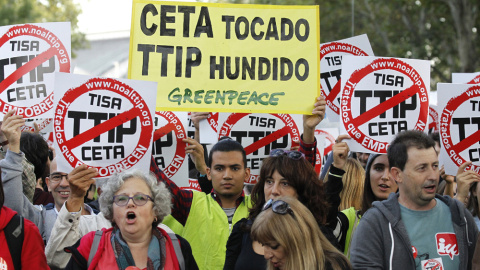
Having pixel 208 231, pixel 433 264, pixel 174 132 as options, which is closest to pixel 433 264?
pixel 433 264

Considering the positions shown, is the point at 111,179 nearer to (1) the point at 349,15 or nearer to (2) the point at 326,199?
(2) the point at 326,199

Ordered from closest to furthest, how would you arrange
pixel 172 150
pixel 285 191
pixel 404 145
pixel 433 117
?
pixel 404 145, pixel 285 191, pixel 172 150, pixel 433 117

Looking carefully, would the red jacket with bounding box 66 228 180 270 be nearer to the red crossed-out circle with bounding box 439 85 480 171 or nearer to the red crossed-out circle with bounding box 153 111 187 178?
the red crossed-out circle with bounding box 153 111 187 178

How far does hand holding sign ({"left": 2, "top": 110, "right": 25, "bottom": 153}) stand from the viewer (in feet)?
18.0

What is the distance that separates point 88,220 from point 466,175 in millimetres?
2801

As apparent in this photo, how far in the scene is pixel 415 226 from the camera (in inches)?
193

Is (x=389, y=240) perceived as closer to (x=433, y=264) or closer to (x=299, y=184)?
(x=433, y=264)

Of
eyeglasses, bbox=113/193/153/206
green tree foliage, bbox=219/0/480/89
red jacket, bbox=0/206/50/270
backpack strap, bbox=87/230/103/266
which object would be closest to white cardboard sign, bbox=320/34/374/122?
eyeglasses, bbox=113/193/153/206

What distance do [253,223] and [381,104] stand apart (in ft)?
7.26

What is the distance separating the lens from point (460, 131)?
6.50 metres

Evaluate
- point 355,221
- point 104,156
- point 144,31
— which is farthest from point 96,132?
point 355,221

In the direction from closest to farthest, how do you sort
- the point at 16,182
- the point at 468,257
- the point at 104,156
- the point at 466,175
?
the point at 468,257
the point at 16,182
the point at 104,156
the point at 466,175

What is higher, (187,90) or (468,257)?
(187,90)

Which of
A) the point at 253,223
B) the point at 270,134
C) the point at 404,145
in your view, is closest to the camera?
the point at 253,223
